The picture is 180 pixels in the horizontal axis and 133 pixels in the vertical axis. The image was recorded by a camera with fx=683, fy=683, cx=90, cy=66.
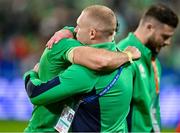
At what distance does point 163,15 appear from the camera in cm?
643

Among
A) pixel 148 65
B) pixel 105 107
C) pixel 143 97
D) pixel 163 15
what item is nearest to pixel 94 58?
pixel 105 107

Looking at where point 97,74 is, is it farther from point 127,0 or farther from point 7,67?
point 127,0

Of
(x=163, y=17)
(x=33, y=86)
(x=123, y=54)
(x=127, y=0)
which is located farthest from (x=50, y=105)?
(x=127, y=0)

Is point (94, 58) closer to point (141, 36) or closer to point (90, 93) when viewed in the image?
point (90, 93)

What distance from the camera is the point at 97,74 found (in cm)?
445

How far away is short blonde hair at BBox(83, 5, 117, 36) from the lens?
4457 millimetres

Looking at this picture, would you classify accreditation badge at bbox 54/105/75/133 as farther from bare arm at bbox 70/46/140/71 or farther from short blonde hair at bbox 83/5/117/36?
short blonde hair at bbox 83/5/117/36

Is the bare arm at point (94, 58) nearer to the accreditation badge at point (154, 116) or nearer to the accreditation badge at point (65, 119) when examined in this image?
the accreditation badge at point (65, 119)

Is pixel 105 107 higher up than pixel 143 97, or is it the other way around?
pixel 105 107

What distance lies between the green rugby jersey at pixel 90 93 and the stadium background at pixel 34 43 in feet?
20.9

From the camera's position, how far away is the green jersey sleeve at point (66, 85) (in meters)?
4.39

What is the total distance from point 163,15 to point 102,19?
207 centimetres

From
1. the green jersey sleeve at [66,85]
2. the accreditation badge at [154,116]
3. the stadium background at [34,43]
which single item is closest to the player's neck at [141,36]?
the accreditation badge at [154,116]

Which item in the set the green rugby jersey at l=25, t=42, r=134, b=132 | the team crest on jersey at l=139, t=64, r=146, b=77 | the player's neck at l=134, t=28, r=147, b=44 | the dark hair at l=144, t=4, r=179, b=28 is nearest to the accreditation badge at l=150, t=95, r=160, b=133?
the team crest on jersey at l=139, t=64, r=146, b=77
